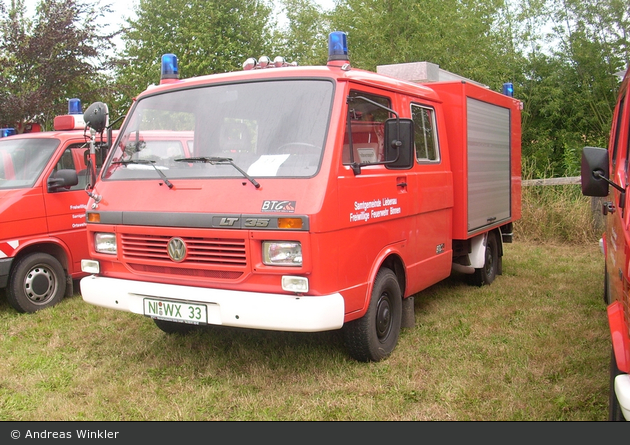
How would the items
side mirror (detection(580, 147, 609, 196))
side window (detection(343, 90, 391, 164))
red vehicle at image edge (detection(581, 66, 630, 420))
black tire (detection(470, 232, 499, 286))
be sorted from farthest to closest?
black tire (detection(470, 232, 499, 286)) < side window (detection(343, 90, 391, 164)) < side mirror (detection(580, 147, 609, 196)) < red vehicle at image edge (detection(581, 66, 630, 420))

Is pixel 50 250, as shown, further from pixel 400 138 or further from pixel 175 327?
pixel 400 138

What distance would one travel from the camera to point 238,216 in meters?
3.99

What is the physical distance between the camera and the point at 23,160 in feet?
21.9

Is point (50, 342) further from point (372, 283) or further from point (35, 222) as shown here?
point (372, 283)

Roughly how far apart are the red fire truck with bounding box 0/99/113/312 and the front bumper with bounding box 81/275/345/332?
265 cm

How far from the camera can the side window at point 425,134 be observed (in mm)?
5453

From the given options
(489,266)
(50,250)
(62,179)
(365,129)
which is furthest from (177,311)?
(489,266)

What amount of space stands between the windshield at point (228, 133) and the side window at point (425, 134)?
1431 mm

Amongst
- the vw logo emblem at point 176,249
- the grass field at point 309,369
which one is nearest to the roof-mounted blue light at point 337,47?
the vw logo emblem at point 176,249

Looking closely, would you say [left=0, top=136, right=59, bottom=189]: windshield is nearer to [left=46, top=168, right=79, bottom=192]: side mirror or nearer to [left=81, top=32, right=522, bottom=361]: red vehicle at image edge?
[left=46, top=168, right=79, bottom=192]: side mirror

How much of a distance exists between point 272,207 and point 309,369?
1434 millimetres

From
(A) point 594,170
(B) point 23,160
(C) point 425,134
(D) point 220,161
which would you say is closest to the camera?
(A) point 594,170

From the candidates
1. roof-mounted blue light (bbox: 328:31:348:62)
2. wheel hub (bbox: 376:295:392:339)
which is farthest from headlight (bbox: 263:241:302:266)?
roof-mounted blue light (bbox: 328:31:348:62)

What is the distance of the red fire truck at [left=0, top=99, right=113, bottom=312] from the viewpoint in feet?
20.5
